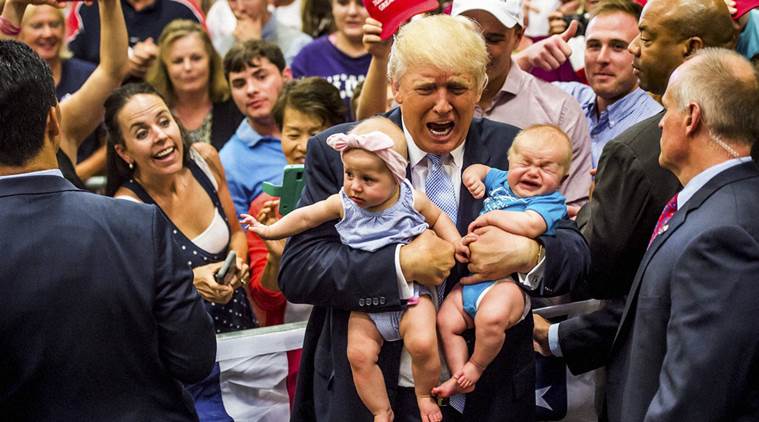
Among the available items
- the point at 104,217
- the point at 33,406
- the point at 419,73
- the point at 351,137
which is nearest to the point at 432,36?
the point at 419,73

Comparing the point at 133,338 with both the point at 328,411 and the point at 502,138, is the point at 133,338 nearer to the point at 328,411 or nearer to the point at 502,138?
the point at 328,411

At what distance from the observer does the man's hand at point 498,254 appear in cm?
294

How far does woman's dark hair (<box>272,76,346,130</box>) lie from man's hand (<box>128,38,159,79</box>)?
1.38 metres

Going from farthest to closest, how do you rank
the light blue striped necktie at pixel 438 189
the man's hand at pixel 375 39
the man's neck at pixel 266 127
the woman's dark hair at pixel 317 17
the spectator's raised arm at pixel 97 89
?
the woman's dark hair at pixel 317 17
the man's neck at pixel 266 127
the spectator's raised arm at pixel 97 89
the man's hand at pixel 375 39
the light blue striped necktie at pixel 438 189

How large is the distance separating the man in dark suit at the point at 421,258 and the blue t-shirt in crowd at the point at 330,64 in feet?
9.47

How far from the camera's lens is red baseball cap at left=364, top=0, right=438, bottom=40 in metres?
3.68

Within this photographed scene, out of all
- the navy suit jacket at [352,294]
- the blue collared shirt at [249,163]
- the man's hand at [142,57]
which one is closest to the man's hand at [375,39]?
the navy suit jacket at [352,294]

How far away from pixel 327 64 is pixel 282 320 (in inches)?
82.8

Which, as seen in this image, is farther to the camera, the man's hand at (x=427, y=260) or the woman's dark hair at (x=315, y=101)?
the woman's dark hair at (x=315, y=101)

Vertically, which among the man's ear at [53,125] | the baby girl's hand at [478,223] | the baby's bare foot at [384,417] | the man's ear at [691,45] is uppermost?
the man's ear at [691,45]

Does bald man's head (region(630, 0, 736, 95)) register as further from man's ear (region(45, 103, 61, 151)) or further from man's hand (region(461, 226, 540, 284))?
man's ear (region(45, 103, 61, 151))

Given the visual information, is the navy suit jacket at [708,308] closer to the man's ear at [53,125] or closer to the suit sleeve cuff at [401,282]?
the suit sleeve cuff at [401,282]

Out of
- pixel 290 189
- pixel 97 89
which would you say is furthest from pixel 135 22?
pixel 290 189

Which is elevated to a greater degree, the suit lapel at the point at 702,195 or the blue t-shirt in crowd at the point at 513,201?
the suit lapel at the point at 702,195
